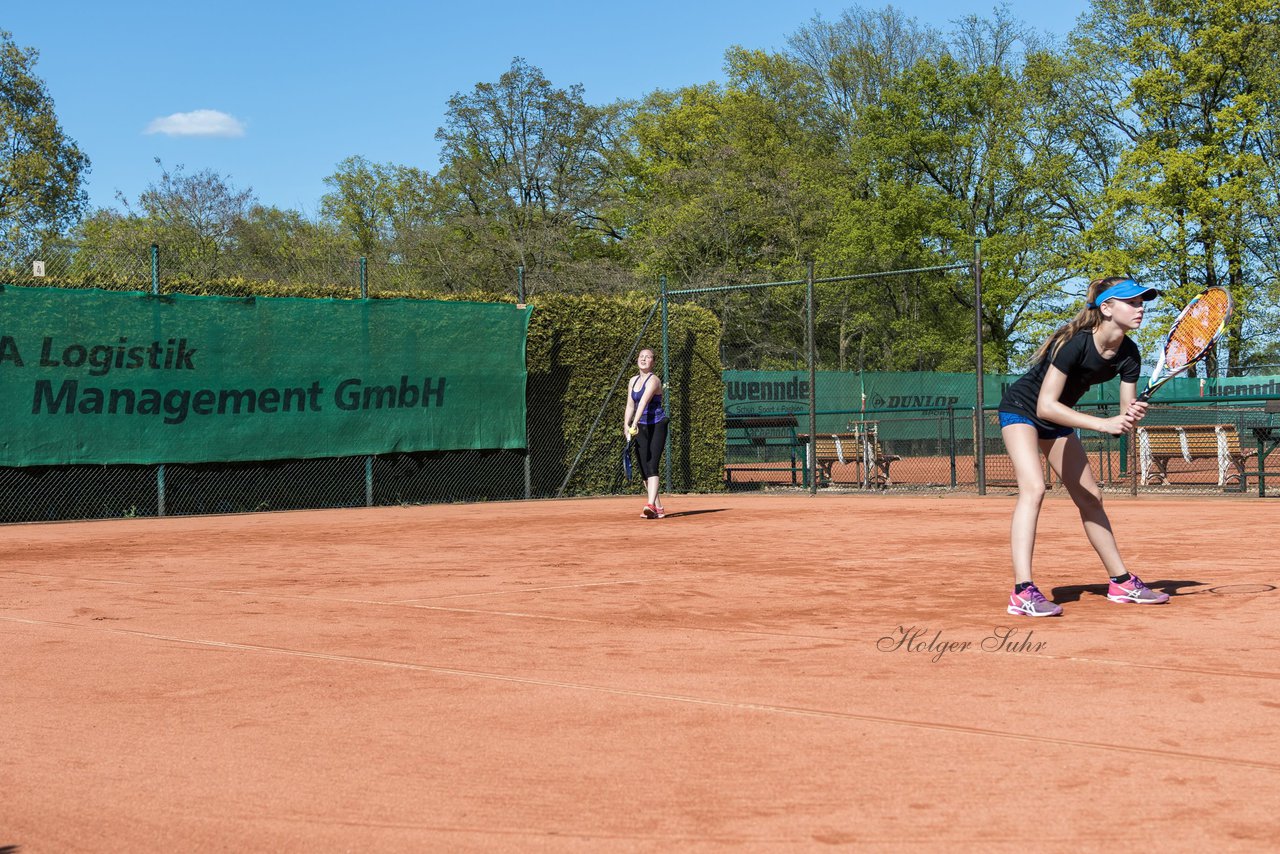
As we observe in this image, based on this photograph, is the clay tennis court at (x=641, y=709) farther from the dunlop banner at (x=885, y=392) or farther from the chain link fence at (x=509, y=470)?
the dunlop banner at (x=885, y=392)

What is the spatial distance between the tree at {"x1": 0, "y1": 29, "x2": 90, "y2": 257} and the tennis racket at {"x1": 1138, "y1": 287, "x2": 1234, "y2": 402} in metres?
35.5

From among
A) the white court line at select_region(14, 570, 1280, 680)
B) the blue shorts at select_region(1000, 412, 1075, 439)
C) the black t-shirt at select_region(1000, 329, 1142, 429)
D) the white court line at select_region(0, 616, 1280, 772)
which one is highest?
the black t-shirt at select_region(1000, 329, 1142, 429)

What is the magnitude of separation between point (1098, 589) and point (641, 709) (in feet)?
12.3

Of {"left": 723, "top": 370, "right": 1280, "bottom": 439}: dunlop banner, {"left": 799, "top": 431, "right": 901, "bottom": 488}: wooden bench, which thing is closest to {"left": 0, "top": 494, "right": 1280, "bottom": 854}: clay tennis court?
{"left": 799, "top": 431, "right": 901, "bottom": 488}: wooden bench

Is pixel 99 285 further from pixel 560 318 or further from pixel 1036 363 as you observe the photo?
pixel 1036 363

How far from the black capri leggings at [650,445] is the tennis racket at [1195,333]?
6328 millimetres

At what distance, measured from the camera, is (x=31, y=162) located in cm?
3678

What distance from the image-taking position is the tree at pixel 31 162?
36.7 m

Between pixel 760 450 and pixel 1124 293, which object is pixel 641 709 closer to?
pixel 1124 293

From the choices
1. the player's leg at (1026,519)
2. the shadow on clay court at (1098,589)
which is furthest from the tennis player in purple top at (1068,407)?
the shadow on clay court at (1098,589)

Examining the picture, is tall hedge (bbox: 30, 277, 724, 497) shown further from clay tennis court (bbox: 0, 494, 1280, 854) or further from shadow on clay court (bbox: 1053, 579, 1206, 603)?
shadow on clay court (bbox: 1053, 579, 1206, 603)

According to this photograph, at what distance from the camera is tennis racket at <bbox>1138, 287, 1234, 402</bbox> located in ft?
21.0

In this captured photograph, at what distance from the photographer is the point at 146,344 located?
14.2 m

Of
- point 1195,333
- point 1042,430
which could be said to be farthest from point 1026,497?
point 1195,333
